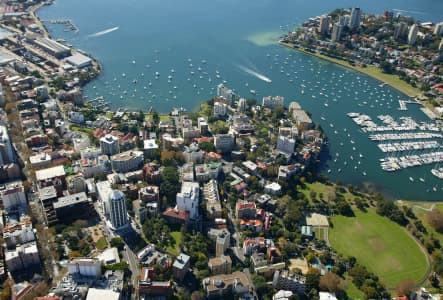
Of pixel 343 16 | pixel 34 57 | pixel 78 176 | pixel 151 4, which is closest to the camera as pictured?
pixel 78 176

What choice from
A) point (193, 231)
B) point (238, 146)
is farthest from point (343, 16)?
point (193, 231)

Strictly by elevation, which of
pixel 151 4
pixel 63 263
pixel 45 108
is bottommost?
pixel 63 263

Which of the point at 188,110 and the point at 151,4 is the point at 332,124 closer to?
the point at 188,110

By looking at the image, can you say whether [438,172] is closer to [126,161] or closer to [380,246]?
[380,246]

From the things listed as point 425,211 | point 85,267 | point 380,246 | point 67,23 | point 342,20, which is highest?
point 342,20

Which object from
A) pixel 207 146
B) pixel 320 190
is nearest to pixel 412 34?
pixel 320 190
